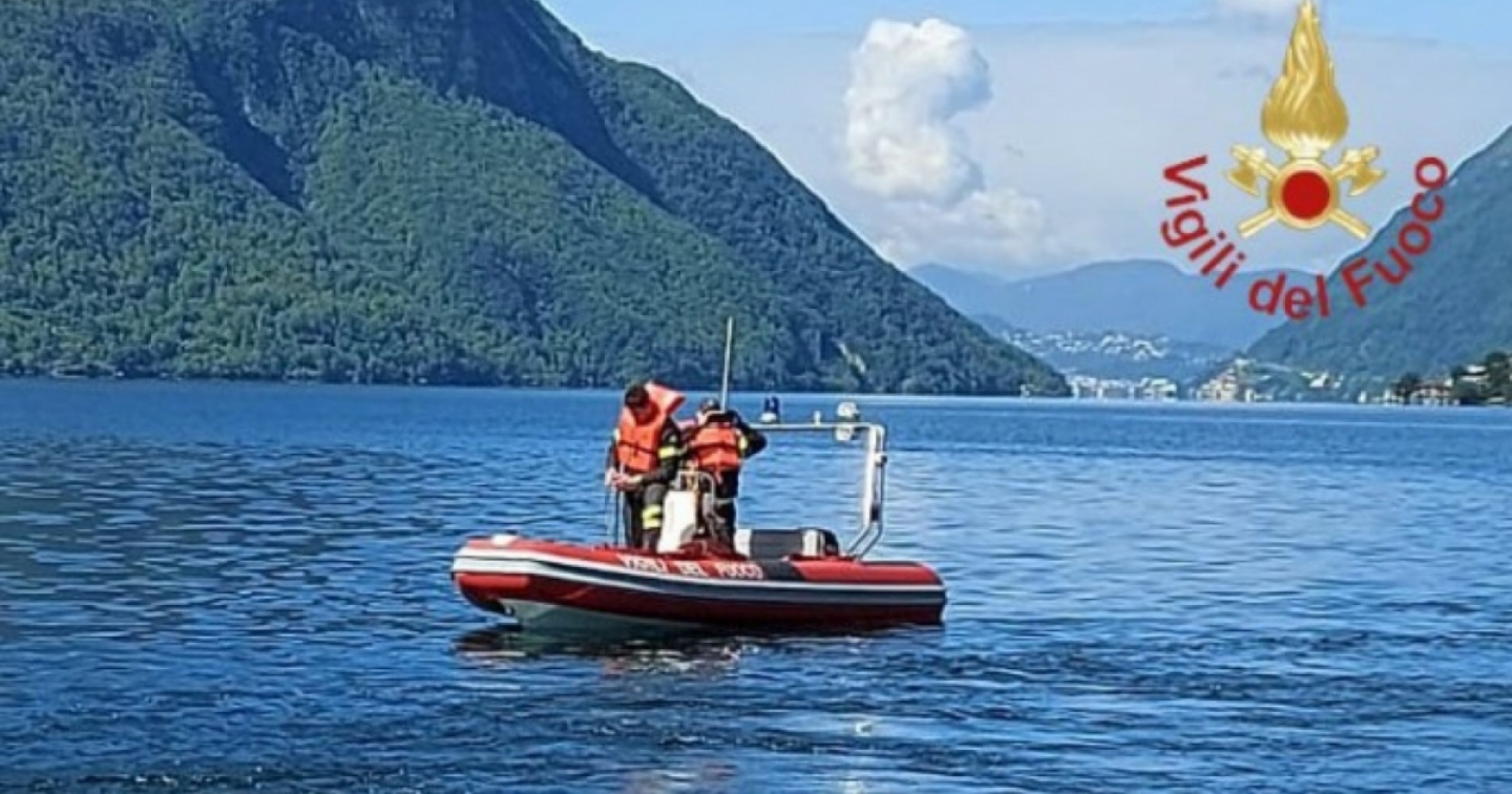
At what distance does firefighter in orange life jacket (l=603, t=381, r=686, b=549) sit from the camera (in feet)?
112

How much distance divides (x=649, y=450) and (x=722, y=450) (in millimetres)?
924

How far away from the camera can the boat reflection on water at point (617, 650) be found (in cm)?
3195

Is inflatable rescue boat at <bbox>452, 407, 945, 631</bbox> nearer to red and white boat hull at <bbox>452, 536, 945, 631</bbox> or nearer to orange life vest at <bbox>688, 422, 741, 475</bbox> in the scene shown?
red and white boat hull at <bbox>452, 536, 945, 631</bbox>

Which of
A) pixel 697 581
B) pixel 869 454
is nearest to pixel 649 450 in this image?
pixel 697 581

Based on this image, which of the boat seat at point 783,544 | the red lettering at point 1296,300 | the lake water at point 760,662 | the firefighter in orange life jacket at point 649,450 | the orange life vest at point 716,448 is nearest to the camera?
the lake water at point 760,662

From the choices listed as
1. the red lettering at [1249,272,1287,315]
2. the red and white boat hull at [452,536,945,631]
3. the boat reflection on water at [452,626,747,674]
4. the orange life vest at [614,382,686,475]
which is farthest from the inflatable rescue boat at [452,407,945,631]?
the red lettering at [1249,272,1287,315]

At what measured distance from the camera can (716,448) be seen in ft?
113

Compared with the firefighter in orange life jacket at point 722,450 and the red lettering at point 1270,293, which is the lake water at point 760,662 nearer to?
the firefighter in orange life jacket at point 722,450

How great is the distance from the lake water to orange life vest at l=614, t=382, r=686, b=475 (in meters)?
2.29

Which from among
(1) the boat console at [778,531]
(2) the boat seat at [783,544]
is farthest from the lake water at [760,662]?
(2) the boat seat at [783,544]

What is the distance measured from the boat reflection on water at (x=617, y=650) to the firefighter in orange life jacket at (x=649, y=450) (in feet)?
4.98

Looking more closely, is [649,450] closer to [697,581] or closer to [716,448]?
[716,448]

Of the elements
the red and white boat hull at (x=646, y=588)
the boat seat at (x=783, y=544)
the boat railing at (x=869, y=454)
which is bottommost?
the red and white boat hull at (x=646, y=588)

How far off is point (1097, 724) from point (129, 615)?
46.6 ft
